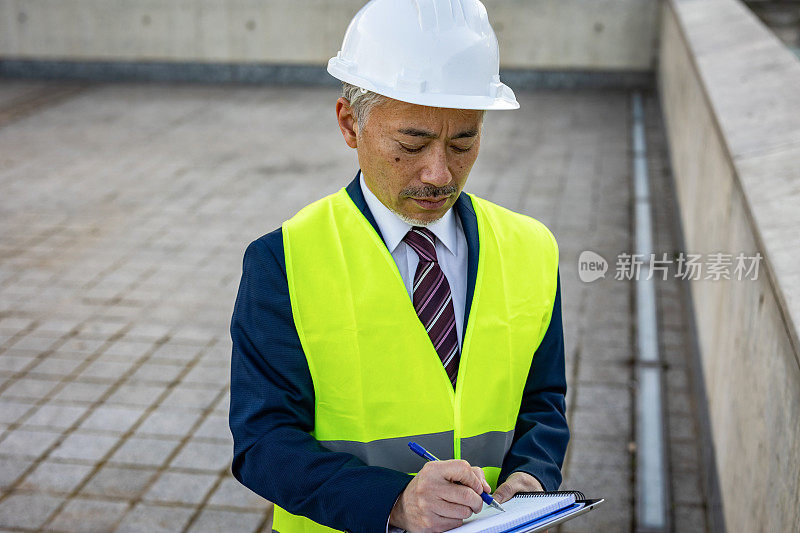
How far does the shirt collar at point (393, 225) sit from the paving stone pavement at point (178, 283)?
7.52ft

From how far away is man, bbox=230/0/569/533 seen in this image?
5.67 feet

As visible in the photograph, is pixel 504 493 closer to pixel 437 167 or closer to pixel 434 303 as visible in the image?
pixel 434 303

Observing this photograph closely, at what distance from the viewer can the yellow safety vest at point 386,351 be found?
184 centimetres

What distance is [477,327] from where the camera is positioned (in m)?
1.89

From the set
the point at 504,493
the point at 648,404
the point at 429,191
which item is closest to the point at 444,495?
the point at 504,493

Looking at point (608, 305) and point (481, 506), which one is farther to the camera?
point (608, 305)

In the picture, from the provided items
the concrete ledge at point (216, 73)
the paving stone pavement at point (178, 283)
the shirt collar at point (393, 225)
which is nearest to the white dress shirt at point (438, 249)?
the shirt collar at point (393, 225)

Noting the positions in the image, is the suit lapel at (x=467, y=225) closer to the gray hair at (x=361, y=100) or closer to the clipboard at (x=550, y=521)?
the gray hair at (x=361, y=100)

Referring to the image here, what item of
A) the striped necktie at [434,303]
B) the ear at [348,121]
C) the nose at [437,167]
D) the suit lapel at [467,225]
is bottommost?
the striped necktie at [434,303]

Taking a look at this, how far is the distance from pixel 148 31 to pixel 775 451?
1254 cm

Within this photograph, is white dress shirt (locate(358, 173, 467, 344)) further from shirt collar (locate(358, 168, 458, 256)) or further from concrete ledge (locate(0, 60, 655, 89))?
concrete ledge (locate(0, 60, 655, 89))

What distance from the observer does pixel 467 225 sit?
6.54ft

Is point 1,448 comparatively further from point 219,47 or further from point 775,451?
point 219,47

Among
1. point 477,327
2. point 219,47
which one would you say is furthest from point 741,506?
point 219,47
